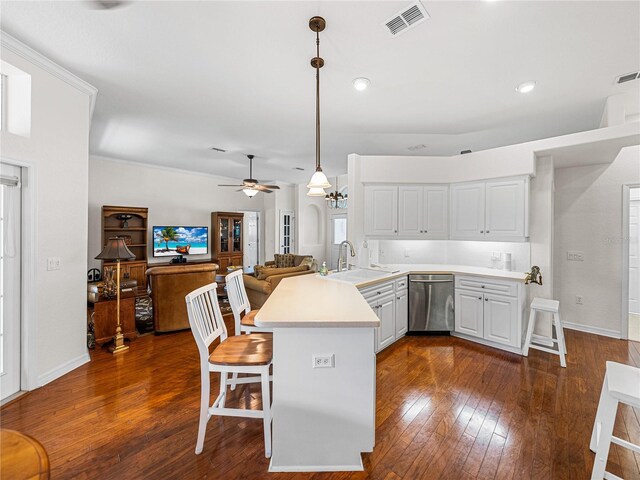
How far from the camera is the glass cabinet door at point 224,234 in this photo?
7.79 meters

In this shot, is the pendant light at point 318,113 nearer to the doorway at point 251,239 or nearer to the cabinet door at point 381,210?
the cabinet door at point 381,210

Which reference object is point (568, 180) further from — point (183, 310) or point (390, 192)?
point (183, 310)

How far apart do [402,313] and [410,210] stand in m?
1.50

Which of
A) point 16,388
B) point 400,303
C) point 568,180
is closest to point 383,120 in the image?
point 400,303

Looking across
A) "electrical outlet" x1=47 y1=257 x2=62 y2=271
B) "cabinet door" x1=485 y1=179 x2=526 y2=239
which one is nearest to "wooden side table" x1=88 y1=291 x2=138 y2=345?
"electrical outlet" x1=47 y1=257 x2=62 y2=271

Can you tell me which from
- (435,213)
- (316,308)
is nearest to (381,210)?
(435,213)

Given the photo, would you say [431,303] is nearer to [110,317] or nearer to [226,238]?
[110,317]

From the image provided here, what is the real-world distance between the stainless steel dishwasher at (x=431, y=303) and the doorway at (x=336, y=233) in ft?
16.1

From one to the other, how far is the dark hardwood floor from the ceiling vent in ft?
9.72

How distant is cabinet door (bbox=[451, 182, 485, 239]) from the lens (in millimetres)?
3982

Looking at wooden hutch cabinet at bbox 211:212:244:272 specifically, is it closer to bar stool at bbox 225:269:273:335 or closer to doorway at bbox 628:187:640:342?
bar stool at bbox 225:269:273:335

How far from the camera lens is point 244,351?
78.8 inches

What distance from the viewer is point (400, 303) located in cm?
375

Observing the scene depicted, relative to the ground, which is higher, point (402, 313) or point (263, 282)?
point (263, 282)
